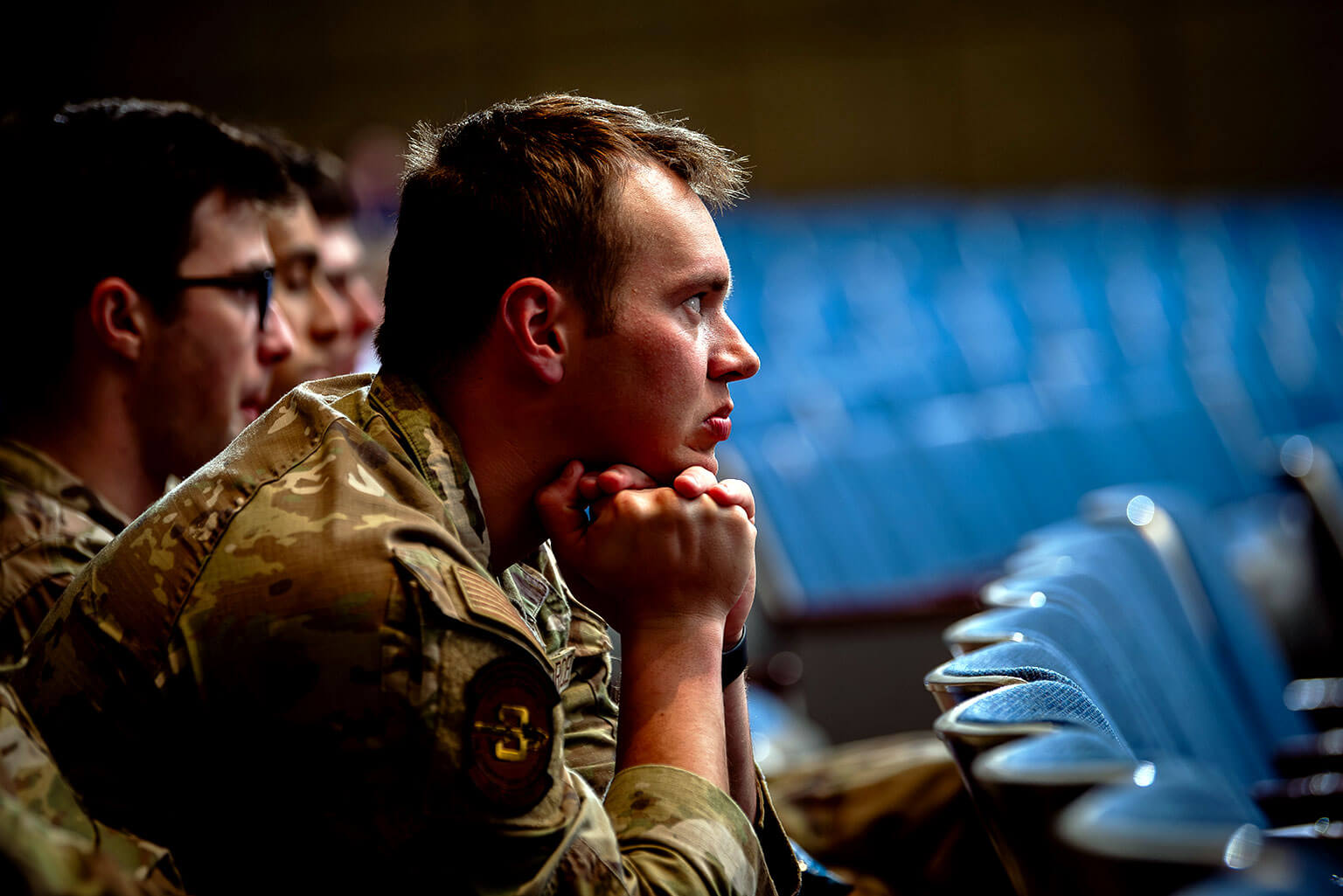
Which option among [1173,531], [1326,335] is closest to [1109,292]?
[1326,335]

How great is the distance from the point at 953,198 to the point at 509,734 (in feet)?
24.3

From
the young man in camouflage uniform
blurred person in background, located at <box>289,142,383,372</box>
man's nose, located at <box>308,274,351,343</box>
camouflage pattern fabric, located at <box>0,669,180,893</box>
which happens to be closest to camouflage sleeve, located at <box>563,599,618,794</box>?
the young man in camouflage uniform

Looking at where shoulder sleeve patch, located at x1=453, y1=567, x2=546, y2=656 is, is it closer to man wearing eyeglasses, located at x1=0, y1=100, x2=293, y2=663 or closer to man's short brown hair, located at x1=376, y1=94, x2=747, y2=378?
man's short brown hair, located at x1=376, y1=94, x2=747, y2=378

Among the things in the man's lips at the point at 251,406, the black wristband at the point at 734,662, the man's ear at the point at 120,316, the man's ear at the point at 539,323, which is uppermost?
the man's ear at the point at 539,323

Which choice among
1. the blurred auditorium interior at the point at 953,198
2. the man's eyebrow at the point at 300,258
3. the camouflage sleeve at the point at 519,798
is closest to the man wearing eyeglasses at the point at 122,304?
the man's eyebrow at the point at 300,258

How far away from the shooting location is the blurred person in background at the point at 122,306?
58.9 inches

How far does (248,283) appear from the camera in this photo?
1.60 metres

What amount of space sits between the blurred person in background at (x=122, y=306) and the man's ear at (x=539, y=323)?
0.69 metres

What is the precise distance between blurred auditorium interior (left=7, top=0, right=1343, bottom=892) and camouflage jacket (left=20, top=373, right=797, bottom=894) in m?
3.30

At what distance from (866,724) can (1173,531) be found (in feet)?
3.63

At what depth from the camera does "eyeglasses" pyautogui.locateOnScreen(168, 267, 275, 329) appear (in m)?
1.56

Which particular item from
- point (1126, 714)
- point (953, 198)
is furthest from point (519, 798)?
point (953, 198)

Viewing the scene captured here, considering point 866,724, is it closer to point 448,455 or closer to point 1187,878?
point 448,455

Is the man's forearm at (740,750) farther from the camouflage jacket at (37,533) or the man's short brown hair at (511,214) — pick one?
the camouflage jacket at (37,533)
